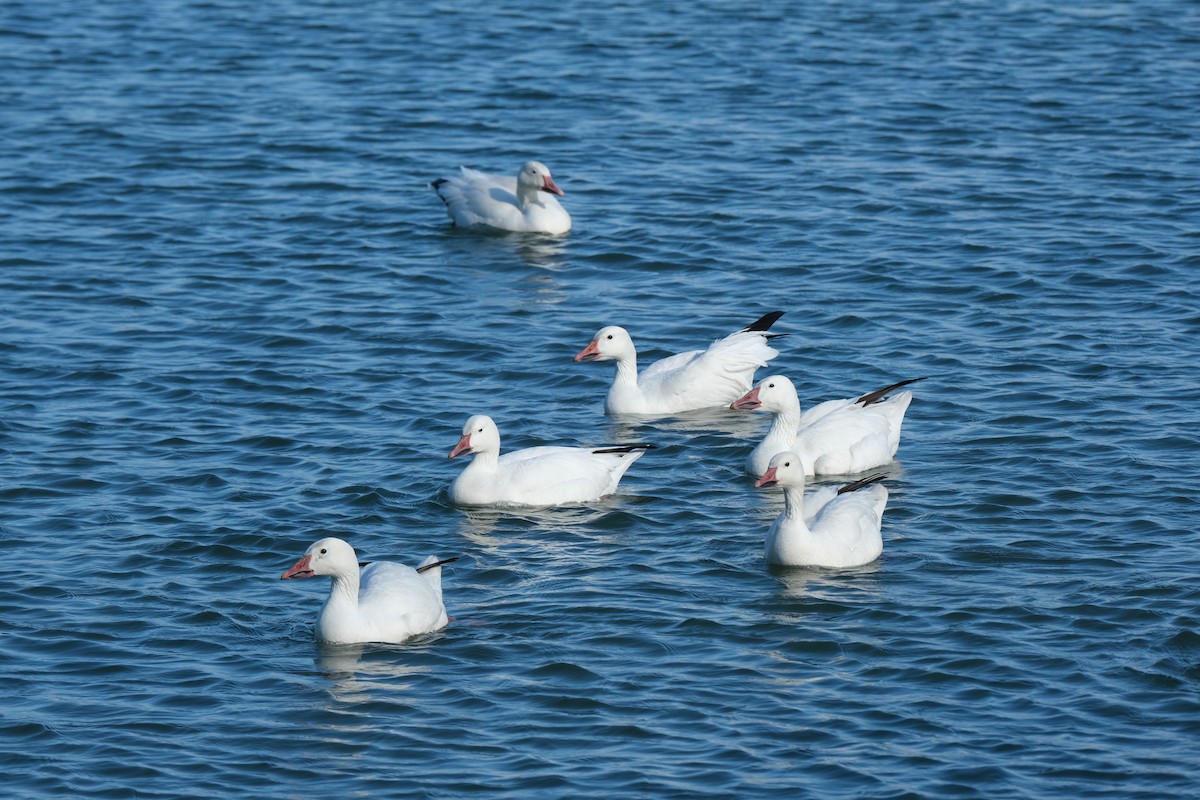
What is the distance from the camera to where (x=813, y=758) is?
33.2 feet

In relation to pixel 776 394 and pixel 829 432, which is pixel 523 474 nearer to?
pixel 776 394

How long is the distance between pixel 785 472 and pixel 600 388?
435cm

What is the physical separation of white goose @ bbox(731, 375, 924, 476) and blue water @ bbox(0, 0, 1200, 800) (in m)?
0.34

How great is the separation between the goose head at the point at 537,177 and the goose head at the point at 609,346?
491cm

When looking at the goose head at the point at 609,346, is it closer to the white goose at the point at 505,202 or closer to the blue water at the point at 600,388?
the blue water at the point at 600,388

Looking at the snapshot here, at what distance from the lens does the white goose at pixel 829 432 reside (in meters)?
14.4

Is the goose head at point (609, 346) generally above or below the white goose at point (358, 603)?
above

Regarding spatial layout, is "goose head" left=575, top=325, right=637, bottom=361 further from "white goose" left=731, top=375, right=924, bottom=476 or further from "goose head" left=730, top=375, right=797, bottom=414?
"goose head" left=730, top=375, right=797, bottom=414

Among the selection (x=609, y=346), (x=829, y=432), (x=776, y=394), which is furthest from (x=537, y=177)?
(x=829, y=432)

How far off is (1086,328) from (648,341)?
4.08 meters

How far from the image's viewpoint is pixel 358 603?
11586 mm

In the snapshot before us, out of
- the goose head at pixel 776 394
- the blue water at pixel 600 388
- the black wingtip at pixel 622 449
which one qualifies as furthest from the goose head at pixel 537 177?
the black wingtip at pixel 622 449

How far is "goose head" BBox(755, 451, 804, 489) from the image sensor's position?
1271cm

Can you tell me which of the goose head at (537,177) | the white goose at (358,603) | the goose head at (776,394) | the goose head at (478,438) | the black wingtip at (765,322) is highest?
the goose head at (537,177)
